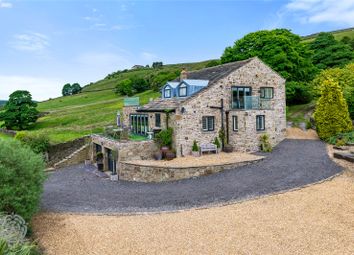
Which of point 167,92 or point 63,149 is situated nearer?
point 167,92

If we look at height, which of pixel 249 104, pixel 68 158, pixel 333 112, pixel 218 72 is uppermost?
pixel 218 72

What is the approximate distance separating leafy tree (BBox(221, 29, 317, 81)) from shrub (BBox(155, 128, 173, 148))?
18.3m

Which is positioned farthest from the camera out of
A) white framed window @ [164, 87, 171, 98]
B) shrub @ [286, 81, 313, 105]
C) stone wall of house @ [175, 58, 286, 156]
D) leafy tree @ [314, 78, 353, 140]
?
shrub @ [286, 81, 313, 105]

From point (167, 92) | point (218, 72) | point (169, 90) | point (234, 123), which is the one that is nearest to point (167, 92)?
point (167, 92)

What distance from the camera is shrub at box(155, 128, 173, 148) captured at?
77.6 feet

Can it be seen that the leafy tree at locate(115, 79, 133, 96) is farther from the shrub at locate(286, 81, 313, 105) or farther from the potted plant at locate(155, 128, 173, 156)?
the potted plant at locate(155, 128, 173, 156)

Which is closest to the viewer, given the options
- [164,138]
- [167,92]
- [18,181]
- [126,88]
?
[18,181]

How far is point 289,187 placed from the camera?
612 inches

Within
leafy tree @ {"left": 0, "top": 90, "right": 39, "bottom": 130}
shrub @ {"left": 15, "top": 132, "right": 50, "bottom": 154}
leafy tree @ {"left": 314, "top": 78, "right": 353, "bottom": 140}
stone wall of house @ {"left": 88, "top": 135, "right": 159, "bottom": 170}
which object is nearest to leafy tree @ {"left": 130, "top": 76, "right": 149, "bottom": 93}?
leafy tree @ {"left": 0, "top": 90, "right": 39, "bottom": 130}

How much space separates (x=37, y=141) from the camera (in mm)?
29797

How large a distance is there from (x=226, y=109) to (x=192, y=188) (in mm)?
Result: 9882

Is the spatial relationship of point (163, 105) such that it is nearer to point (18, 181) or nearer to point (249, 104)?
point (249, 104)

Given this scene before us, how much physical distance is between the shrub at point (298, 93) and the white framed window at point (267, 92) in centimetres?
802

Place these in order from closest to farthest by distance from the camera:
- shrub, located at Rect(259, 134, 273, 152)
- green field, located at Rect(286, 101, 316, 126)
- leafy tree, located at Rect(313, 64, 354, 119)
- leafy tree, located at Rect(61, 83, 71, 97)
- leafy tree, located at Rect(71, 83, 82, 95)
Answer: shrub, located at Rect(259, 134, 273, 152) → leafy tree, located at Rect(313, 64, 354, 119) → green field, located at Rect(286, 101, 316, 126) → leafy tree, located at Rect(61, 83, 71, 97) → leafy tree, located at Rect(71, 83, 82, 95)
